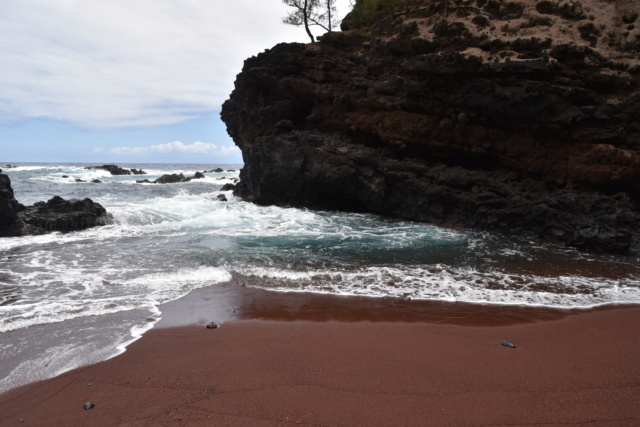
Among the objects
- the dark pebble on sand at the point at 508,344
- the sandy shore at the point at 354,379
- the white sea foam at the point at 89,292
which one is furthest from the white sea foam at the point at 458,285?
the dark pebble on sand at the point at 508,344

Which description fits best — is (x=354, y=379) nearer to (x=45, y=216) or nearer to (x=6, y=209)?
(x=6, y=209)

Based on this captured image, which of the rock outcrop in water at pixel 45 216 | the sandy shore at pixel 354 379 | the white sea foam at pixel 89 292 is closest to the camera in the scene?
the sandy shore at pixel 354 379

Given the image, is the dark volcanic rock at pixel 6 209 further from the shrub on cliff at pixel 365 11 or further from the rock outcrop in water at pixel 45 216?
the shrub on cliff at pixel 365 11

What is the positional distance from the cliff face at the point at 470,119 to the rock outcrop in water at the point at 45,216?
27.3ft

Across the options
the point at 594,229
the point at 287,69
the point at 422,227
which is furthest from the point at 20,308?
the point at 287,69

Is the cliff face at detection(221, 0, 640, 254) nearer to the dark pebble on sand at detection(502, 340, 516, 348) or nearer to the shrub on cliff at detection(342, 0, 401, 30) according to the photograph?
the shrub on cliff at detection(342, 0, 401, 30)

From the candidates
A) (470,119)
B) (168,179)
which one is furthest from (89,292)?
(168,179)

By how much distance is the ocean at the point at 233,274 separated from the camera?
5.50m

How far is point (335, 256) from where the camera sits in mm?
10180

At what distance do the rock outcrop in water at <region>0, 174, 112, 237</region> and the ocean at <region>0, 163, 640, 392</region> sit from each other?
740 millimetres

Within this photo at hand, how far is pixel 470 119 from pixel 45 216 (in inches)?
657

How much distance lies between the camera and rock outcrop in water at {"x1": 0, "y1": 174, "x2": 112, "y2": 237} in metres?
12.9

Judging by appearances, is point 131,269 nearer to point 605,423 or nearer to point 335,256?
point 335,256

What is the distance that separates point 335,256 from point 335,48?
1242cm
